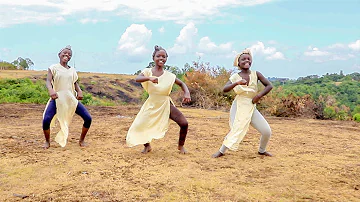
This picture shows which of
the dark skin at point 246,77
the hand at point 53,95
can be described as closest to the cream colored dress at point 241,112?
the dark skin at point 246,77

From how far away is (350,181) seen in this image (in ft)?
15.5

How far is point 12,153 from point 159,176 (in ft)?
9.04

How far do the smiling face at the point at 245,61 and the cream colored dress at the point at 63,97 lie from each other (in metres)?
2.94

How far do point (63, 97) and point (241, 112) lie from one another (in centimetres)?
304

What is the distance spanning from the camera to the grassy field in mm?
4148

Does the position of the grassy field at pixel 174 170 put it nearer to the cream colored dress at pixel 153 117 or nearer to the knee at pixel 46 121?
the cream colored dress at pixel 153 117

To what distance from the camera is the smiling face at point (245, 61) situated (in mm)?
5926

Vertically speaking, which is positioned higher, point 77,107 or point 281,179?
point 77,107

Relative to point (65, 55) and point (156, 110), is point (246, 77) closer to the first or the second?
point (156, 110)

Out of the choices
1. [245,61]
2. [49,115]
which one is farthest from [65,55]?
[245,61]

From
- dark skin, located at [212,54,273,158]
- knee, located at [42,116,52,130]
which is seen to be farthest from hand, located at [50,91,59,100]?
dark skin, located at [212,54,273,158]

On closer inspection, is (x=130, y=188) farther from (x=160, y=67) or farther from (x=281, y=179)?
(x=160, y=67)

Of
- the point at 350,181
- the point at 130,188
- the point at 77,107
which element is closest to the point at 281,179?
the point at 350,181

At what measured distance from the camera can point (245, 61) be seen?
233 inches
